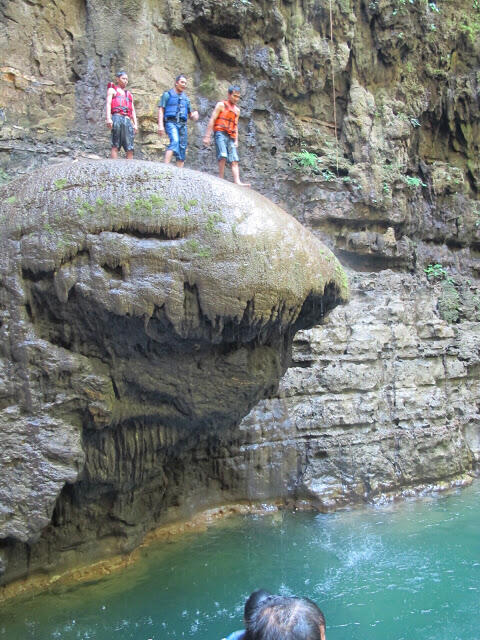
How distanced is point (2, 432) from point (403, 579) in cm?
388

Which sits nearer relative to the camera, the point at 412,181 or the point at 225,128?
the point at 225,128

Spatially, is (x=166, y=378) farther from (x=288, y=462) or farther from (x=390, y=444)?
(x=390, y=444)

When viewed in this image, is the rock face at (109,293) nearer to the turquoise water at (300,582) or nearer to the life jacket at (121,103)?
the turquoise water at (300,582)

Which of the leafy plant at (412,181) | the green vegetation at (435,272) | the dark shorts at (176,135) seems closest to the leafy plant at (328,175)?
the leafy plant at (412,181)

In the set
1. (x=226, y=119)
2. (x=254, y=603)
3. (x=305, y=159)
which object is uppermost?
(x=305, y=159)

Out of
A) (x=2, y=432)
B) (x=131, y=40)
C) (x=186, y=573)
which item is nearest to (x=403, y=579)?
(x=186, y=573)

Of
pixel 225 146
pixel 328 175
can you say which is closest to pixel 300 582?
pixel 225 146

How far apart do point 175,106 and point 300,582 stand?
196 inches

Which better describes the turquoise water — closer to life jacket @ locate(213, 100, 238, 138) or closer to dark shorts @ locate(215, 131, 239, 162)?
dark shorts @ locate(215, 131, 239, 162)

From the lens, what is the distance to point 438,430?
7.76 meters

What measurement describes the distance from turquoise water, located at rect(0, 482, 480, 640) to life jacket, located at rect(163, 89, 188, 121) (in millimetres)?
4635

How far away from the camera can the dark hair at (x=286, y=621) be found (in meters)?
1.48

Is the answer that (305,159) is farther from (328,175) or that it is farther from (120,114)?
(120,114)

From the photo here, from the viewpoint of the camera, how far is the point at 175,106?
5.80 metres
